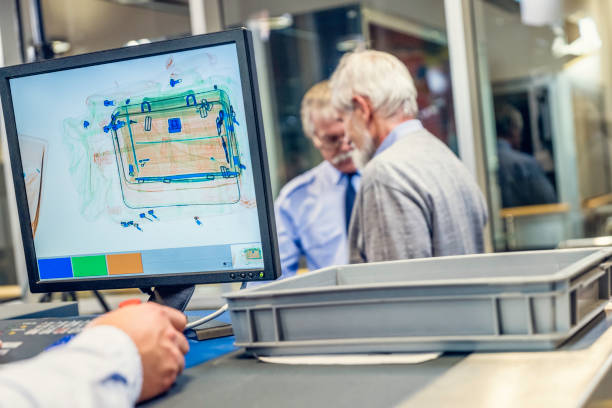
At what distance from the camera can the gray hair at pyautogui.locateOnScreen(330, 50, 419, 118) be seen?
84.0 inches

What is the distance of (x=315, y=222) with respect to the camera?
267 cm

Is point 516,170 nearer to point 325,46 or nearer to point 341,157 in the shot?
point 341,157

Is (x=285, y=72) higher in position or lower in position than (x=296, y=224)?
→ higher

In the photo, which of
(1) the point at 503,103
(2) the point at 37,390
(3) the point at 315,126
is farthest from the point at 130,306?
(1) the point at 503,103

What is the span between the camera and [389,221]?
6.02 ft

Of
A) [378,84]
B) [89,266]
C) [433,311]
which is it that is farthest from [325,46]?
[433,311]

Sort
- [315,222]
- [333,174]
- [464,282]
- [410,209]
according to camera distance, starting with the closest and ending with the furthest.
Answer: [464,282] < [410,209] < [315,222] < [333,174]

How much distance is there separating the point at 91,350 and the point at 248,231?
387 millimetres

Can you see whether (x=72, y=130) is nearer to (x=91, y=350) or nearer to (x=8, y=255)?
(x=91, y=350)

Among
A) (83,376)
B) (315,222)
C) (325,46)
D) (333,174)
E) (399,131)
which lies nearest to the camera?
(83,376)

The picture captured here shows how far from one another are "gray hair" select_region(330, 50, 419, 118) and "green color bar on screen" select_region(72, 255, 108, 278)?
1.17 meters

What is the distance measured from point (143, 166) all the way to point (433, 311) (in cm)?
53

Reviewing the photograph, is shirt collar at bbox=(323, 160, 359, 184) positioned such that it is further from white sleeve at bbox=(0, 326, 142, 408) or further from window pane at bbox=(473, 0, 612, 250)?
white sleeve at bbox=(0, 326, 142, 408)

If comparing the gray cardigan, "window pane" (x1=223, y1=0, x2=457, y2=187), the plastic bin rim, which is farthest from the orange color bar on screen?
"window pane" (x1=223, y1=0, x2=457, y2=187)
